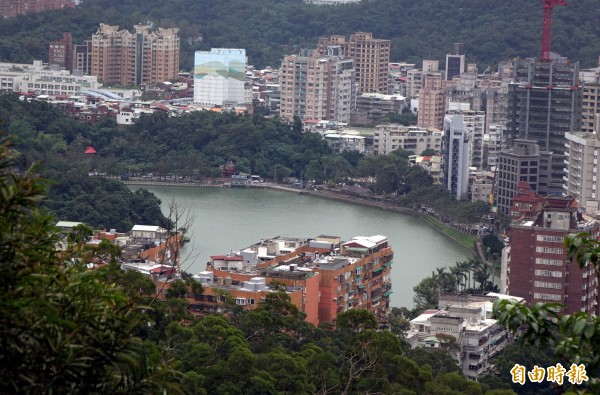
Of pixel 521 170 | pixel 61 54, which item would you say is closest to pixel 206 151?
pixel 521 170

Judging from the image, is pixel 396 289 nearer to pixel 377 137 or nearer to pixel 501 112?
pixel 377 137

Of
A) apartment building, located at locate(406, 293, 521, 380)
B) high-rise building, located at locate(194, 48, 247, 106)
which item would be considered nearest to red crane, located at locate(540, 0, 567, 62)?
high-rise building, located at locate(194, 48, 247, 106)

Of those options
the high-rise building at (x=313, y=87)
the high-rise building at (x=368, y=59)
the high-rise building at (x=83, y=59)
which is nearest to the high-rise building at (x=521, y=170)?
the high-rise building at (x=313, y=87)

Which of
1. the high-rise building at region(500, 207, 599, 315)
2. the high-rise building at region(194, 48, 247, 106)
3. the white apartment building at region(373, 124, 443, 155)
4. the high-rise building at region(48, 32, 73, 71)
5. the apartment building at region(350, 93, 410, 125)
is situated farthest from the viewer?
the high-rise building at region(48, 32, 73, 71)

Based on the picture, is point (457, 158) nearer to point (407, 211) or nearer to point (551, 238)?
point (407, 211)

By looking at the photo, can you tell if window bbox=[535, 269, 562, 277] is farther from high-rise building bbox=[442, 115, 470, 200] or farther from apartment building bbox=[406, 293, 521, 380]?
high-rise building bbox=[442, 115, 470, 200]

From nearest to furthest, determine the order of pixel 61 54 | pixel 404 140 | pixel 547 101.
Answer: pixel 547 101 < pixel 404 140 < pixel 61 54
